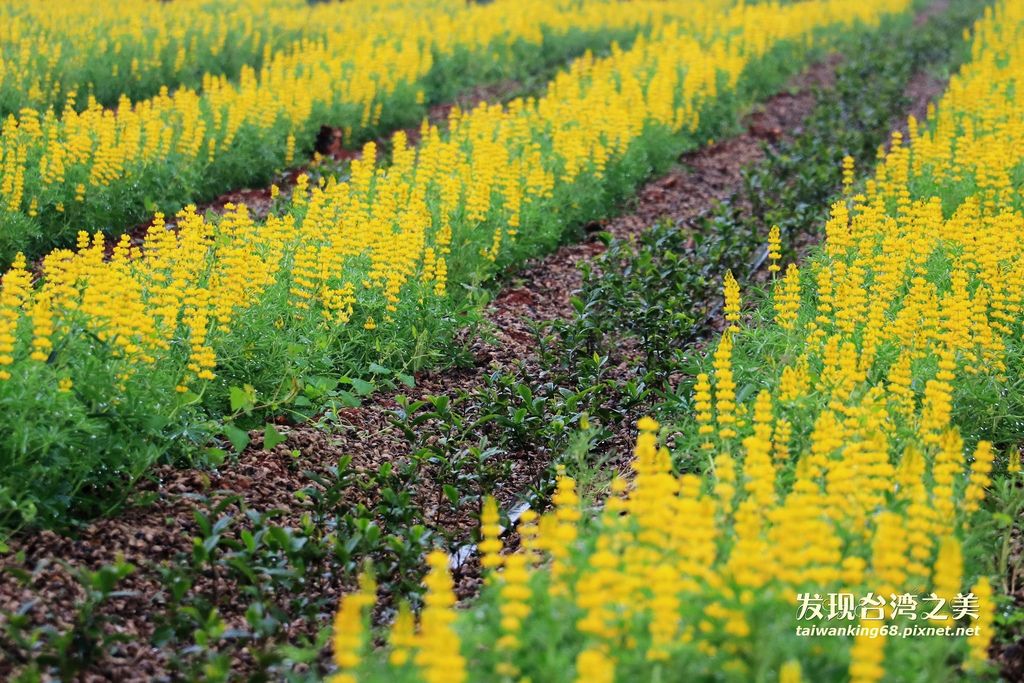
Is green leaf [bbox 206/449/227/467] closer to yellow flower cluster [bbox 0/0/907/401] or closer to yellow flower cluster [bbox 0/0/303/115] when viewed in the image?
yellow flower cluster [bbox 0/0/907/401]

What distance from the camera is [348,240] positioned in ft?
25.7

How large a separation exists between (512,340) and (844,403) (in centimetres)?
325

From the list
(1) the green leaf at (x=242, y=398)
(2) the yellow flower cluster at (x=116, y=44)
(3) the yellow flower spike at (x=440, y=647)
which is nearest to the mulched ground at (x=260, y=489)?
(1) the green leaf at (x=242, y=398)

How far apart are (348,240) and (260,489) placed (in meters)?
2.41

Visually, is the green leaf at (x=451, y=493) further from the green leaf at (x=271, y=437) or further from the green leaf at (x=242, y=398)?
the green leaf at (x=242, y=398)

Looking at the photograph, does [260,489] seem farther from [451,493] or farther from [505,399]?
[505,399]

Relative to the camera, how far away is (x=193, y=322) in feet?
19.9

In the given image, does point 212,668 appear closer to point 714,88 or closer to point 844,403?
point 844,403

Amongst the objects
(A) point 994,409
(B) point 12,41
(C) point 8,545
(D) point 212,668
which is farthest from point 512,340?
(B) point 12,41

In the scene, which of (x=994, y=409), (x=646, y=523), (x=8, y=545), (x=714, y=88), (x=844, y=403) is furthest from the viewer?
(x=714, y=88)

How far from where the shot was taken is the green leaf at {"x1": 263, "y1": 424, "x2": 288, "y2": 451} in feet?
20.1

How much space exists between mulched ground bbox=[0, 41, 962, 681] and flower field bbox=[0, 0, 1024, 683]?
0.08 feet

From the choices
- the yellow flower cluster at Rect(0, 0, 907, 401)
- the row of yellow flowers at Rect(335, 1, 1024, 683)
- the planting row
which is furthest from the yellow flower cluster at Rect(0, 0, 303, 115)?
the row of yellow flowers at Rect(335, 1, 1024, 683)

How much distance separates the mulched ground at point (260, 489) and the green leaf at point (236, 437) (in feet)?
0.39
